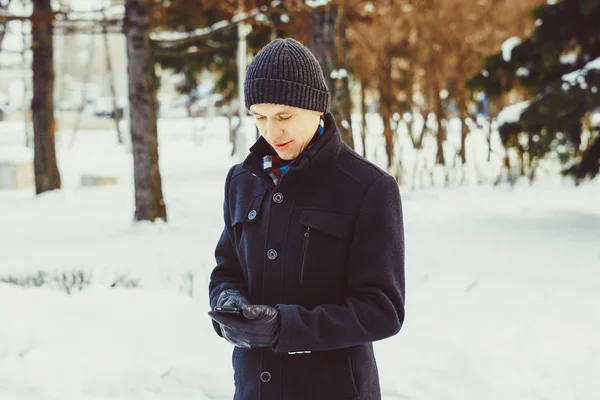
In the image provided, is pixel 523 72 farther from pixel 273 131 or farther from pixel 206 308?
pixel 273 131

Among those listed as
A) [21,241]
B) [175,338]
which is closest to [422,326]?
[175,338]

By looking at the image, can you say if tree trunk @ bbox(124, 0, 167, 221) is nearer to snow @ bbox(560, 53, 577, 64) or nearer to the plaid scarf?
snow @ bbox(560, 53, 577, 64)

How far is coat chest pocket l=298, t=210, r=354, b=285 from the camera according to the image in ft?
5.98

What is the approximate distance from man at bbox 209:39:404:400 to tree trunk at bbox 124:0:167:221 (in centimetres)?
825

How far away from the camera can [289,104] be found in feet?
5.98

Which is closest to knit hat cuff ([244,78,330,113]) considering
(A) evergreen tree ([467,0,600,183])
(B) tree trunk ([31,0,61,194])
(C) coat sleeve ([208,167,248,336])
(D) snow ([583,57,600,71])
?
(C) coat sleeve ([208,167,248,336])

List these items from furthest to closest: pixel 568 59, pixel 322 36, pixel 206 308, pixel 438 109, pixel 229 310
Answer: pixel 438 109 → pixel 322 36 → pixel 568 59 → pixel 206 308 → pixel 229 310

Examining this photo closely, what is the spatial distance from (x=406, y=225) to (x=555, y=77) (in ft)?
8.69

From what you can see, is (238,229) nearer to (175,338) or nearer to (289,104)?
(289,104)

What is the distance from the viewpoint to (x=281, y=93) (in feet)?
5.97

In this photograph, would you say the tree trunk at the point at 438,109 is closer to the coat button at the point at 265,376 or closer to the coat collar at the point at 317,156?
the coat collar at the point at 317,156

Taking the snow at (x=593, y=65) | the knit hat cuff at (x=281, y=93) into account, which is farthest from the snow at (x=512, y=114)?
the knit hat cuff at (x=281, y=93)

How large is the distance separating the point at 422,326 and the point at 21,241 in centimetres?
596

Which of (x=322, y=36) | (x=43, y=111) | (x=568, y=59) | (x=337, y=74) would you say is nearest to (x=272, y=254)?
(x=568, y=59)
